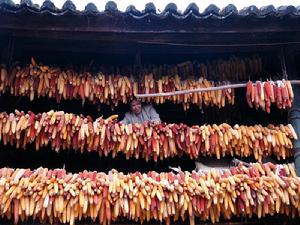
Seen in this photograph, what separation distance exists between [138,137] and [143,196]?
33.8 inches

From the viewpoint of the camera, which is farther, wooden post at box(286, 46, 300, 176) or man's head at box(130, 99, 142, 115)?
man's head at box(130, 99, 142, 115)

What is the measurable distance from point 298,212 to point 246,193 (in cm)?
73

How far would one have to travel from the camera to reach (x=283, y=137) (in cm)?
639

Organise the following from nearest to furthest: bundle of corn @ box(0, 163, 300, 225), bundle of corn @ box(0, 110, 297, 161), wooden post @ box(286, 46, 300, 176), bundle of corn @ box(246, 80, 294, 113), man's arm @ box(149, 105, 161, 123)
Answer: bundle of corn @ box(0, 163, 300, 225) → bundle of corn @ box(0, 110, 297, 161) → wooden post @ box(286, 46, 300, 176) → bundle of corn @ box(246, 80, 294, 113) → man's arm @ box(149, 105, 161, 123)

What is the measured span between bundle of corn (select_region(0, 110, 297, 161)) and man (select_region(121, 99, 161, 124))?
1.52 ft

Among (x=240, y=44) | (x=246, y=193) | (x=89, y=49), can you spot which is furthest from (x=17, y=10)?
(x=246, y=193)

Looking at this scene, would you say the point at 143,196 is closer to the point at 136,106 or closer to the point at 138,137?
the point at 138,137

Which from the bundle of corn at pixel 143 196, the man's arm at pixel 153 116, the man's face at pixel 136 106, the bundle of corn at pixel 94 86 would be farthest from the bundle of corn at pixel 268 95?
the man's face at pixel 136 106

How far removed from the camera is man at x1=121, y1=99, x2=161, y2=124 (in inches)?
266

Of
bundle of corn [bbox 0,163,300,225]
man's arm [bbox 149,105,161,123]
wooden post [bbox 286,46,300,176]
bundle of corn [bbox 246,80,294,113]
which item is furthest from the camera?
man's arm [bbox 149,105,161,123]

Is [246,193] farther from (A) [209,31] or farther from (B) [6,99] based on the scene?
(B) [6,99]

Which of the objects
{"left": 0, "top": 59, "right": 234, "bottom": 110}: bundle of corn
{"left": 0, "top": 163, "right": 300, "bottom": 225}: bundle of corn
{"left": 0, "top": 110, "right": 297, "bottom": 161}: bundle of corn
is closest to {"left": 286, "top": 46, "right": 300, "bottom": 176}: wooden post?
{"left": 0, "top": 110, "right": 297, "bottom": 161}: bundle of corn

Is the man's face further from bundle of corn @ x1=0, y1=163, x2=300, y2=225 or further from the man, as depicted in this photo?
bundle of corn @ x1=0, y1=163, x2=300, y2=225

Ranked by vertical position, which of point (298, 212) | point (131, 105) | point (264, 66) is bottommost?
point (298, 212)
